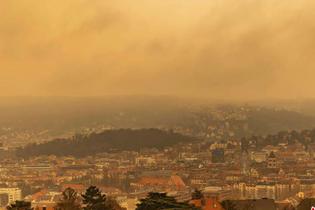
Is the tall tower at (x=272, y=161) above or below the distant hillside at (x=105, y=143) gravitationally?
below

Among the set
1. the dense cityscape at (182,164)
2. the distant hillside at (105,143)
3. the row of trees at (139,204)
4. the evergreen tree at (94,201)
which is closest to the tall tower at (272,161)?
the dense cityscape at (182,164)

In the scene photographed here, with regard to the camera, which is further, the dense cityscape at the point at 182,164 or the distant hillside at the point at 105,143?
the distant hillside at the point at 105,143

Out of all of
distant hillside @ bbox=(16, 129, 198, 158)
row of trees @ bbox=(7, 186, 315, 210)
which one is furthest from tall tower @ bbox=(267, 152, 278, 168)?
row of trees @ bbox=(7, 186, 315, 210)

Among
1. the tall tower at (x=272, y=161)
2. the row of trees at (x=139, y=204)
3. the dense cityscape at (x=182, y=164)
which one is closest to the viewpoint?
the row of trees at (x=139, y=204)

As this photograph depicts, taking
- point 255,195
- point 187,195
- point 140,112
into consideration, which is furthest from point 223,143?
point 187,195

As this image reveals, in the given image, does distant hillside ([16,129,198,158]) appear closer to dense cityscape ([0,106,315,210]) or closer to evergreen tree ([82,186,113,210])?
dense cityscape ([0,106,315,210])

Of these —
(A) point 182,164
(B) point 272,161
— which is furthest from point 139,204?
(B) point 272,161

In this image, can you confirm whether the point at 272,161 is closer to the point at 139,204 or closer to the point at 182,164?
the point at 182,164

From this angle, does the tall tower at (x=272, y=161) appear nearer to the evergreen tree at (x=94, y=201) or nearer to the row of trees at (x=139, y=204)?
the row of trees at (x=139, y=204)
